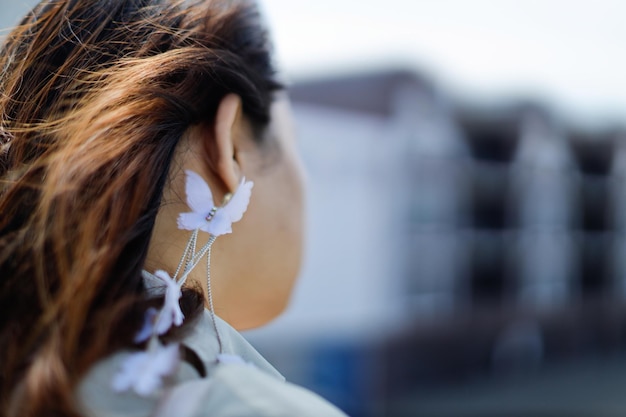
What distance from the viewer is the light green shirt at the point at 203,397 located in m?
0.56

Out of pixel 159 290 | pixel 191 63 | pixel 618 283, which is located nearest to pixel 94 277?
pixel 159 290

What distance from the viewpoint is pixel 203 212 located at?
720mm

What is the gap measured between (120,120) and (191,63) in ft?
0.38

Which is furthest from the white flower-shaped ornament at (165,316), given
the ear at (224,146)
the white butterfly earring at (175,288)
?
the ear at (224,146)

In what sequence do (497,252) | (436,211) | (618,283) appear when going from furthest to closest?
(618,283) < (497,252) < (436,211)

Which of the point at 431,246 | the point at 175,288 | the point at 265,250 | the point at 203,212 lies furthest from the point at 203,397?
the point at 431,246

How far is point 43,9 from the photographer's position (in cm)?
82

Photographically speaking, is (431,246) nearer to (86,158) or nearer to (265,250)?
(265,250)

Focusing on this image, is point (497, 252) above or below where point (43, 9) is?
below

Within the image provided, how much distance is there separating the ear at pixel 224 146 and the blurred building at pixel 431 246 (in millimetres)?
5590

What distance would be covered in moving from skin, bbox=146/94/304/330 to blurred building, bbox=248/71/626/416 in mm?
5414

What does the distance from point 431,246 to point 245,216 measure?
770cm

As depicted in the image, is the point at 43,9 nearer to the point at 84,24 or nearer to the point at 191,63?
the point at 84,24

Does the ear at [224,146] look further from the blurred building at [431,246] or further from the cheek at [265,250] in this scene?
the blurred building at [431,246]
